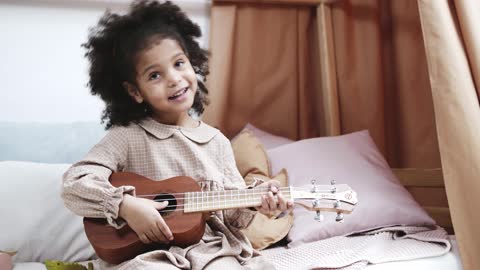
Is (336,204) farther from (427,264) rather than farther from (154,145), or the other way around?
(154,145)

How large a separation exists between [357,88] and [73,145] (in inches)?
43.1

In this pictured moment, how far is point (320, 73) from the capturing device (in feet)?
5.96

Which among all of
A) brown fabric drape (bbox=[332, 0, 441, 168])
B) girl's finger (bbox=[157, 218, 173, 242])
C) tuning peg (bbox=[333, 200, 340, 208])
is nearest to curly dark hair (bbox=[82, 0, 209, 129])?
girl's finger (bbox=[157, 218, 173, 242])

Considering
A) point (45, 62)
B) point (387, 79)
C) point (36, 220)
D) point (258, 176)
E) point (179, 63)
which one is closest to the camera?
point (179, 63)

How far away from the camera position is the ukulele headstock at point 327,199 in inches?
35.6

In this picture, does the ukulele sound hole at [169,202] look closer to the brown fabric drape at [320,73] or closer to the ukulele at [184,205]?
the ukulele at [184,205]

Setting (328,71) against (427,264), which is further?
(328,71)

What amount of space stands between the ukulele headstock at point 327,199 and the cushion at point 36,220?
0.62 meters

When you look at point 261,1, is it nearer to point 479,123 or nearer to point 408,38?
point 408,38

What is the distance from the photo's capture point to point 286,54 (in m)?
1.80

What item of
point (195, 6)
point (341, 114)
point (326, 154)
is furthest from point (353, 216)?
point (195, 6)

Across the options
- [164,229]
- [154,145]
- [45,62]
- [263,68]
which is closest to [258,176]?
[154,145]

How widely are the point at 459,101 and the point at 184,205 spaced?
2.12ft

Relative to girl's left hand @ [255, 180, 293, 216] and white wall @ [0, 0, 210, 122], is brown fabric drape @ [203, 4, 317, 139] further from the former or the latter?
girl's left hand @ [255, 180, 293, 216]
